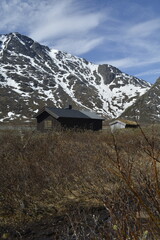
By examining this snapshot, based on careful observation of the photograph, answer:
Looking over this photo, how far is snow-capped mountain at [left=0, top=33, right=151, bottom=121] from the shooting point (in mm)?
98562

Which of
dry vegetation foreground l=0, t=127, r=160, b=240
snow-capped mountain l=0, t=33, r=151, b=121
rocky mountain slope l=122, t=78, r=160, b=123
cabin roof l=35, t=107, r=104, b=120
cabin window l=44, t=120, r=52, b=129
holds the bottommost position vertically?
dry vegetation foreground l=0, t=127, r=160, b=240

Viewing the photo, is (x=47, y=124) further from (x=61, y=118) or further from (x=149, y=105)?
(x=149, y=105)

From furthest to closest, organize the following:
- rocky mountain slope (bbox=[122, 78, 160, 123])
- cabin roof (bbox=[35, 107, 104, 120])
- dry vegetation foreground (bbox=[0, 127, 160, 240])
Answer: rocky mountain slope (bbox=[122, 78, 160, 123]), cabin roof (bbox=[35, 107, 104, 120]), dry vegetation foreground (bbox=[0, 127, 160, 240])

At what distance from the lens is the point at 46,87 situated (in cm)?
12875

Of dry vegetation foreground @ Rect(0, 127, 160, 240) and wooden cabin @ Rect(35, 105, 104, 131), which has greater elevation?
wooden cabin @ Rect(35, 105, 104, 131)

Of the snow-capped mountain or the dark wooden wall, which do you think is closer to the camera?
the dark wooden wall

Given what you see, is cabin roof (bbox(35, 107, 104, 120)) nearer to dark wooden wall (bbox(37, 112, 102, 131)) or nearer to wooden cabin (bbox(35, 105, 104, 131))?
wooden cabin (bbox(35, 105, 104, 131))

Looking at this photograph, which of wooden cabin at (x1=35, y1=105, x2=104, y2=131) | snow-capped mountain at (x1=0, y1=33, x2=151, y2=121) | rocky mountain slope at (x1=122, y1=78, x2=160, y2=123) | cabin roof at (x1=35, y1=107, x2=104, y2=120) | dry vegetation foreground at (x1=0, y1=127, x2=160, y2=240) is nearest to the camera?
dry vegetation foreground at (x1=0, y1=127, x2=160, y2=240)

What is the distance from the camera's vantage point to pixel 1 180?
20.7 feet

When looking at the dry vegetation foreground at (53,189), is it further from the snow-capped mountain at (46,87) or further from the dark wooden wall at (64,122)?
the snow-capped mountain at (46,87)

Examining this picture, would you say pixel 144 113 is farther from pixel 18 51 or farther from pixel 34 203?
pixel 18 51

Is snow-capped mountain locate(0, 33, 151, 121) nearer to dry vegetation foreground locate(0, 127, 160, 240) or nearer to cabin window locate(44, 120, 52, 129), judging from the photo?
cabin window locate(44, 120, 52, 129)

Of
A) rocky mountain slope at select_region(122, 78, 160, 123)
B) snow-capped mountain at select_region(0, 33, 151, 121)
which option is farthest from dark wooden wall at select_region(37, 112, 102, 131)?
snow-capped mountain at select_region(0, 33, 151, 121)

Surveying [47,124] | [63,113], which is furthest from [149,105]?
[47,124]
